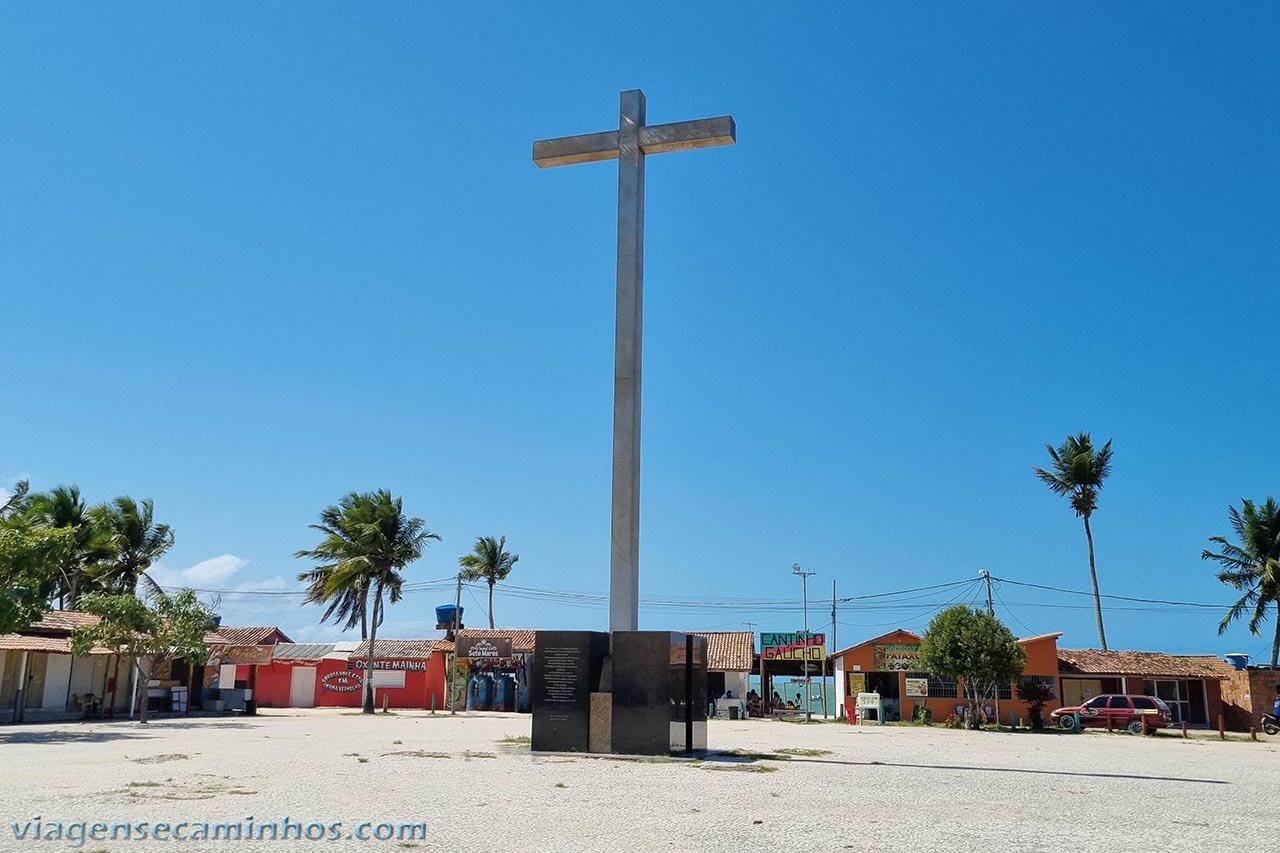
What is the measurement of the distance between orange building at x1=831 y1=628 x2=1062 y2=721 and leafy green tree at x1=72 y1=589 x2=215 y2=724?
2359 cm

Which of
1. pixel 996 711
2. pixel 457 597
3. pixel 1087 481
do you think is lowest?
pixel 996 711

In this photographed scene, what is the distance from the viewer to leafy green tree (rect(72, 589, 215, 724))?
94.4 ft

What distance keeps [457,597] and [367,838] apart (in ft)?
147

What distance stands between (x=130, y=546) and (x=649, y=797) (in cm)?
4107

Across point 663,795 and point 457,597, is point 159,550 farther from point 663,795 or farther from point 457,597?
point 663,795


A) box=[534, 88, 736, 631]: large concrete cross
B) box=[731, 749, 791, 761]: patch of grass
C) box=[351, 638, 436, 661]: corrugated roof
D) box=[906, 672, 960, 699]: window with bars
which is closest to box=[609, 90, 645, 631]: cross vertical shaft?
box=[534, 88, 736, 631]: large concrete cross

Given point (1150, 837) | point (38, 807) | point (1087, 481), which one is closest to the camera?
point (1150, 837)

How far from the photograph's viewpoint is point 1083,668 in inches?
1559

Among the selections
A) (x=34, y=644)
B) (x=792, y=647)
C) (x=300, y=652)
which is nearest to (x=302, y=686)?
(x=300, y=652)

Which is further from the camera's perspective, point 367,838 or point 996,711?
point 996,711

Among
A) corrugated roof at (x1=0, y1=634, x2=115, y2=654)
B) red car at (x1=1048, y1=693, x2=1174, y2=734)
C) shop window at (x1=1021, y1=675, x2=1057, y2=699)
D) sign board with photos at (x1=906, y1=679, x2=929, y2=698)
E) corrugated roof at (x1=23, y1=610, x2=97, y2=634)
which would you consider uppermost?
corrugated roof at (x1=23, y1=610, x2=97, y2=634)

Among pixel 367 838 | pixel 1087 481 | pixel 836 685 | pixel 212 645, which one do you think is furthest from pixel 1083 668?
pixel 367 838

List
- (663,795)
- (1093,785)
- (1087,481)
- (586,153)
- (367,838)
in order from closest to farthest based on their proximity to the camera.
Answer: (367,838), (663,795), (1093,785), (586,153), (1087,481)

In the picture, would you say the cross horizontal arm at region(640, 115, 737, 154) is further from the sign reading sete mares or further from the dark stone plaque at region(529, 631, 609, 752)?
the sign reading sete mares
